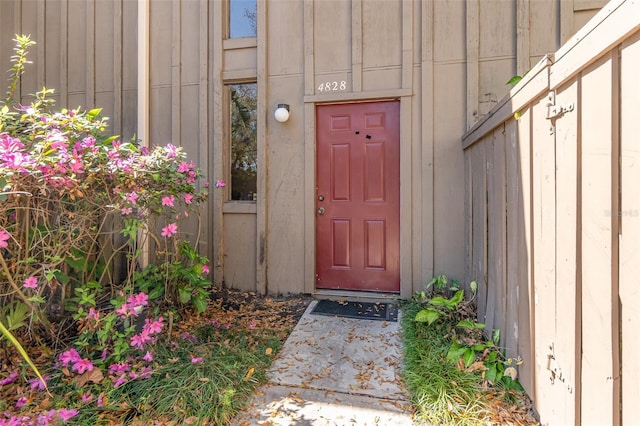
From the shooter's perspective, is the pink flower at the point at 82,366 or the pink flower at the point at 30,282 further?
the pink flower at the point at 82,366

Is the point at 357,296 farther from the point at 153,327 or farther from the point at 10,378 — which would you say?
the point at 10,378

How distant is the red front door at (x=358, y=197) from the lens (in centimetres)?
A: 375

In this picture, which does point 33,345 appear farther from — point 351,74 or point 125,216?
point 351,74

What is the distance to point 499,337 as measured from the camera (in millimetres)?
2324

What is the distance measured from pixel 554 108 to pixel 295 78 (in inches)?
117

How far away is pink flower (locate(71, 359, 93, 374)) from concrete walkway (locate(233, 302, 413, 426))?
3.56 feet

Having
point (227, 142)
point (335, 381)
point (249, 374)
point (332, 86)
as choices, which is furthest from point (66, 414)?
point (332, 86)

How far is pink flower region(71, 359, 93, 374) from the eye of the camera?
2160 millimetres

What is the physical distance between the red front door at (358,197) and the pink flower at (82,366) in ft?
7.63

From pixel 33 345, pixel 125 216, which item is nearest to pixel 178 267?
pixel 125 216

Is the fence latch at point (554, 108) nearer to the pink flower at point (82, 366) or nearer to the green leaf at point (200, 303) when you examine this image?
the green leaf at point (200, 303)

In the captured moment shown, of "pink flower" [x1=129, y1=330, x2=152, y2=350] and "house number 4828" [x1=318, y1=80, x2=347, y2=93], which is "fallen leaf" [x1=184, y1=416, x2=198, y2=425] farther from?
"house number 4828" [x1=318, y1=80, x2=347, y2=93]

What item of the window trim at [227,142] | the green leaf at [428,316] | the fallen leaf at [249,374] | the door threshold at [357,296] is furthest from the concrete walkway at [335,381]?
the window trim at [227,142]

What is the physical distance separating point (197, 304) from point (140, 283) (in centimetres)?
50
